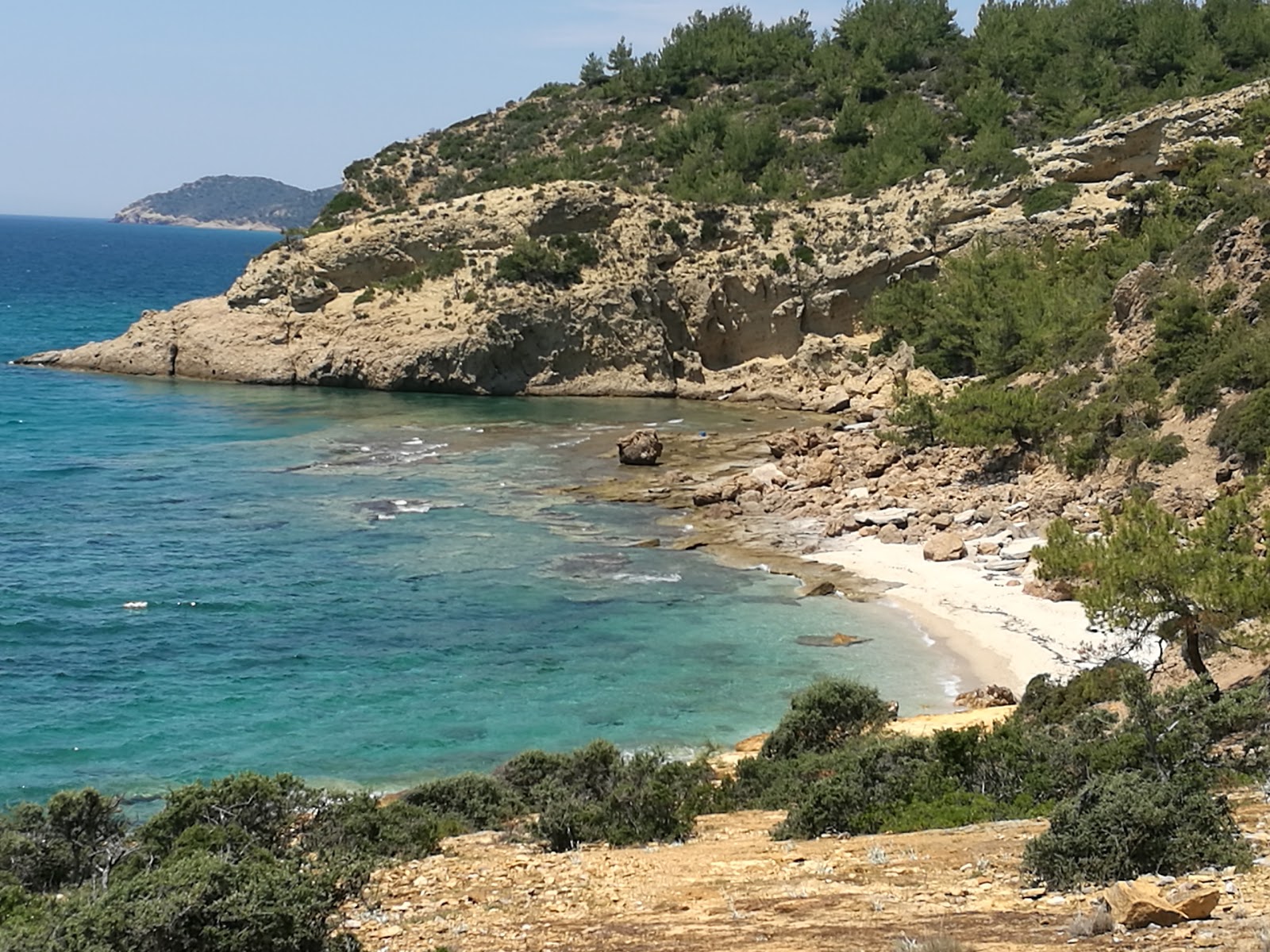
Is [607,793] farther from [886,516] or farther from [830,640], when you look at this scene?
[886,516]

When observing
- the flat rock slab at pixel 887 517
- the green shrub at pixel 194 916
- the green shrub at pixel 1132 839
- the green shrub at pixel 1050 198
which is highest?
the green shrub at pixel 1050 198

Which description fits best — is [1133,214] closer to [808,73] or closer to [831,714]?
[808,73]

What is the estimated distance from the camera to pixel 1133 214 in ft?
164

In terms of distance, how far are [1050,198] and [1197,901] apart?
48923 mm

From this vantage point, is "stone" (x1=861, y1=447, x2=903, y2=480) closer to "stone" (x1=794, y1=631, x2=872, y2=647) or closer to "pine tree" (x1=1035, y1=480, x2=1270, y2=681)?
"stone" (x1=794, y1=631, x2=872, y2=647)

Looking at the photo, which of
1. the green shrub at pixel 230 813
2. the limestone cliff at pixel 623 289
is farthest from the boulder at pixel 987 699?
the limestone cliff at pixel 623 289

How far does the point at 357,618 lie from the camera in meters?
26.1

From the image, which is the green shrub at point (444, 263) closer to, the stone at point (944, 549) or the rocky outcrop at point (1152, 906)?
the stone at point (944, 549)

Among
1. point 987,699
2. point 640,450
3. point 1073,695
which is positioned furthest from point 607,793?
point 640,450

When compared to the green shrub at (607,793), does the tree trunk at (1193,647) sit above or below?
above

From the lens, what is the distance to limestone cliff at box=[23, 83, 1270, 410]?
179 ft

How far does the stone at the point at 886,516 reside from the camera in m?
31.7

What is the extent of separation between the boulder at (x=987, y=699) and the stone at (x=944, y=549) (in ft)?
25.6

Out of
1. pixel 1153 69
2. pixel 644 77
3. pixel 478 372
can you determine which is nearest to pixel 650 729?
pixel 478 372
